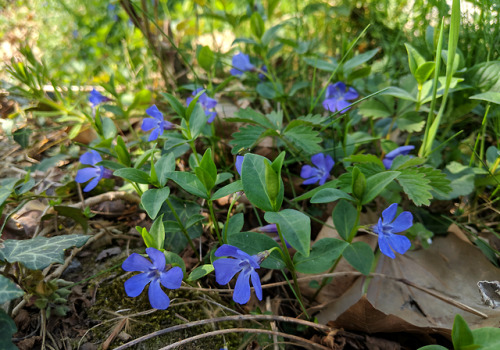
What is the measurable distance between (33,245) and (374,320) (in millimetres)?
1162

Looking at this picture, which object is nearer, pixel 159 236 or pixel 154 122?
pixel 159 236

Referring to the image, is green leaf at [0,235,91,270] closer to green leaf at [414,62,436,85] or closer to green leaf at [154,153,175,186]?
green leaf at [154,153,175,186]

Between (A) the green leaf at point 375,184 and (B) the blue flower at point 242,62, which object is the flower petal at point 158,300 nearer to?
(A) the green leaf at point 375,184

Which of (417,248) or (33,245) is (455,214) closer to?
(417,248)

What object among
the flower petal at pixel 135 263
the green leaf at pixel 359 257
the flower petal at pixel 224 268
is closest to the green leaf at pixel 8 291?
the flower petal at pixel 135 263

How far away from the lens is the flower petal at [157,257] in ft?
3.52

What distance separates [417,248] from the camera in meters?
1.54

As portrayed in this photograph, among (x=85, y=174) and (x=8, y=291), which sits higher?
(x=85, y=174)

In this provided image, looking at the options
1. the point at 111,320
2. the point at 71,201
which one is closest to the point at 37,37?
the point at 71,201

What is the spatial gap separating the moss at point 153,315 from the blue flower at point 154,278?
199 millimetres

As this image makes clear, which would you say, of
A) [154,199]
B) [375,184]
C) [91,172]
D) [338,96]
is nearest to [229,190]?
[154,199]

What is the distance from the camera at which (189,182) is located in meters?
1.24

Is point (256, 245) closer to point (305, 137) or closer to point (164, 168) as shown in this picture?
point (164, 168)

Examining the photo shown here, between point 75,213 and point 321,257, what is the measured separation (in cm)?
99
